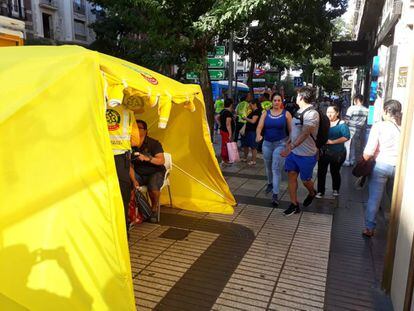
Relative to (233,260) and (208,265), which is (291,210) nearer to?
(233,260)

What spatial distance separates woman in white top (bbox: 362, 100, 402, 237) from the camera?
164 inches

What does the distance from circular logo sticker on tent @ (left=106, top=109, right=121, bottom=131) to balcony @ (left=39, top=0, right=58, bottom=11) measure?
29496 millimetres

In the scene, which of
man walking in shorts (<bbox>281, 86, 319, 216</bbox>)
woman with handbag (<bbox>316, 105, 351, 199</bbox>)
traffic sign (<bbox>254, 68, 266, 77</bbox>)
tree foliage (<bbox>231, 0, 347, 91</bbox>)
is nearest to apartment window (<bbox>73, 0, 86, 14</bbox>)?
traffic sign (<bbox>254, 68, 266, 77</bbox>)

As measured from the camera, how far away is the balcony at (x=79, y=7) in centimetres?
3231

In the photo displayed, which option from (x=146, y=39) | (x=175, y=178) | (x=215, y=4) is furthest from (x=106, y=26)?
(x=175, y=178)

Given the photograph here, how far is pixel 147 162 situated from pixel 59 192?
8.06 feet

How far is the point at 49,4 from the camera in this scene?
29812 mm

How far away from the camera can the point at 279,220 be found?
527 centimetres

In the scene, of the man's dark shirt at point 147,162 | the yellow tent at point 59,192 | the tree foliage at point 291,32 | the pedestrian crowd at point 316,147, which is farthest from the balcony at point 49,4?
the yellow tent at point 59,192

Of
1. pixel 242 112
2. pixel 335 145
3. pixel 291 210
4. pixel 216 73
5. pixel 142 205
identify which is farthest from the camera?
pixel 242 112

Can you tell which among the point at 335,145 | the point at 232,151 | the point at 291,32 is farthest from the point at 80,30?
the point at 335,145

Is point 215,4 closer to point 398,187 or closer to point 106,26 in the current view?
point 398,187

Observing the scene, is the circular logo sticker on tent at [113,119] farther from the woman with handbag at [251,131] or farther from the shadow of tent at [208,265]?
the woman with handbag at [251,131]

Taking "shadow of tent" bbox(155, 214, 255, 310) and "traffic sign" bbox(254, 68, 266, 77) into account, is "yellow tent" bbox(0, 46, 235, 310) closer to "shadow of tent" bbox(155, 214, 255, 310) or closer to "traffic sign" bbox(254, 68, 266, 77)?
"shadow of tent" bbox(155, 214, 255, 310)
